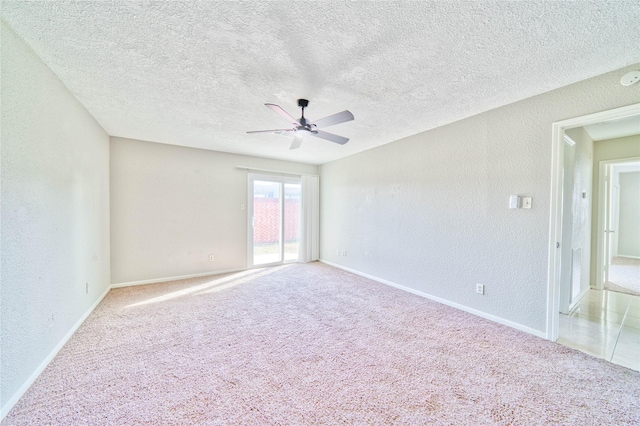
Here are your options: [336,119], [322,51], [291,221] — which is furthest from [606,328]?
[291,221]

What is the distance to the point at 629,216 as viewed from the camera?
6.31 metres

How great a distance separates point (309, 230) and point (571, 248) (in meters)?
4.41

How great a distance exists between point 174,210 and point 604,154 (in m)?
7.05

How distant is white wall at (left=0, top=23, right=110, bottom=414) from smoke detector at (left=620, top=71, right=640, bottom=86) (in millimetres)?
4452

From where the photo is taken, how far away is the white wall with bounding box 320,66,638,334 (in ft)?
7.97

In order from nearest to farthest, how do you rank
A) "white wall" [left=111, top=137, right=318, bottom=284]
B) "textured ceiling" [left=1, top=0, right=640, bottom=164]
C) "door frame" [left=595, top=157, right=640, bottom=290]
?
"textured ceiling" [left=1, top=0, right=640, bottom=164] < "door frame" [left=595, top=157, right=640, bottom=290] < "white wall" [left=111, top=137, right=318, bottom=284]

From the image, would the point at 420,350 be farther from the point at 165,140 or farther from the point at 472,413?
the point at 165,140

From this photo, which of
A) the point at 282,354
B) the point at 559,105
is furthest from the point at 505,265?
the point at 282,354

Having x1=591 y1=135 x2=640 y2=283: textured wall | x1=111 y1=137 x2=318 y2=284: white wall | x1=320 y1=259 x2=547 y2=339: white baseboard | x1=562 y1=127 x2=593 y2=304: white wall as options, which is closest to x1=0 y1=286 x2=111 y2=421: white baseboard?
x1=111 y1=137 x2=318 y2=284: white wall

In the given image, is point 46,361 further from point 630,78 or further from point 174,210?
point 630,78

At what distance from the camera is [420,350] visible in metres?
2.22

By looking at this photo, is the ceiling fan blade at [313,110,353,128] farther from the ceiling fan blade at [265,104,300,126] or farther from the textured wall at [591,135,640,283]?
the textured wall at [591,135,640,283]

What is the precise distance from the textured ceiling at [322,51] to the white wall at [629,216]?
7.00 meters

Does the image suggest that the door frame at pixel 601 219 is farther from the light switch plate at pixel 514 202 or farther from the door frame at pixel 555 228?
the light switch plate at pixel 514 202
